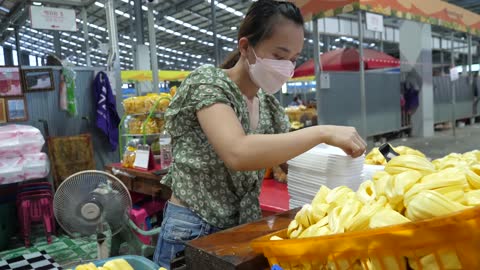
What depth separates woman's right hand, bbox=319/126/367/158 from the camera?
1.09 metres

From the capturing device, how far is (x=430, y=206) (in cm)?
67

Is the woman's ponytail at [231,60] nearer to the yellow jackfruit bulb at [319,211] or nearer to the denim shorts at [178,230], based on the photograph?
the denim shorts at [178,230]

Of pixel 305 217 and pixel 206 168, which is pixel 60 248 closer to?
pixel 206 168

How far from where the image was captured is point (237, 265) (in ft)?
2.76

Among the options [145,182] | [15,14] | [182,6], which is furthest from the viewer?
[182,6]

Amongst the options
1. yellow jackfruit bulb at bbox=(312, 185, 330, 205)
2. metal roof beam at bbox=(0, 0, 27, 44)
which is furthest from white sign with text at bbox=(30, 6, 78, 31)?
metal roof beam at bbox=(0, 0, 27, 44)

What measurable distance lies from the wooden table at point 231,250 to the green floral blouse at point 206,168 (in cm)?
24

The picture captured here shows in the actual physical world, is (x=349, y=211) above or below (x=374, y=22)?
below

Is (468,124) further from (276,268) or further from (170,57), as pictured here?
(170,57)

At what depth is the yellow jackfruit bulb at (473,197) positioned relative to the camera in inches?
27.4

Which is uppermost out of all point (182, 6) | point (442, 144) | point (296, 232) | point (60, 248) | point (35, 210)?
point (182, 6)

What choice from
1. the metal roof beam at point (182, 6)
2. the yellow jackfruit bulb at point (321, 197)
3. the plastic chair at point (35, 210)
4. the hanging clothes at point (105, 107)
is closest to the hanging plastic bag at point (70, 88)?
the hanging clothes at point (105, 107)

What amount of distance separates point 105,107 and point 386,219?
5.24m

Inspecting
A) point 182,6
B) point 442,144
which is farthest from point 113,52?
point 182,6
